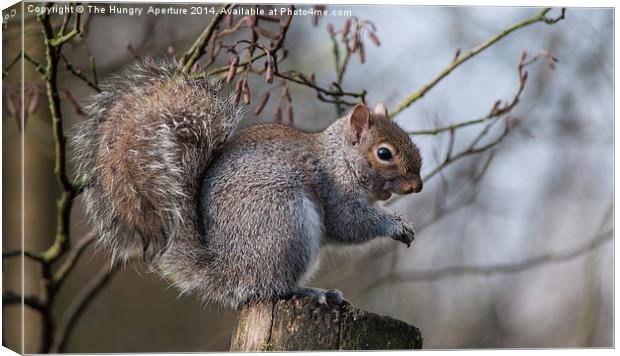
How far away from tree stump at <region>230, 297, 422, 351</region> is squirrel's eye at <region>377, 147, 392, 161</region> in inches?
21.3

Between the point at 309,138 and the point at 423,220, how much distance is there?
41.9 inches

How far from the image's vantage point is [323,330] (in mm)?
2271

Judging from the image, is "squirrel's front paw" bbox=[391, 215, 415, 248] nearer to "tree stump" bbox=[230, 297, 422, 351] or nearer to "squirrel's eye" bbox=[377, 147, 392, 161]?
"squirrel's eye" bbox=[377, 147, 392, 161]

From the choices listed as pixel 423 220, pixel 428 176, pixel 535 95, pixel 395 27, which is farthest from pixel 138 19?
pixel 535 95

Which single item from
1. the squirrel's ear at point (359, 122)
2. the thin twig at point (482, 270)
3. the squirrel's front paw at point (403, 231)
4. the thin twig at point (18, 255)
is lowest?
the thin twig at point (482, 270)

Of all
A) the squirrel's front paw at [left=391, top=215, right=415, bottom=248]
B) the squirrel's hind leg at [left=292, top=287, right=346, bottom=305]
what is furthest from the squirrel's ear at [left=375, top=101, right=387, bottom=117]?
the squirrel's hind leg at [left=292, top=287, right=346, bottom=305]

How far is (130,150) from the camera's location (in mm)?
2404

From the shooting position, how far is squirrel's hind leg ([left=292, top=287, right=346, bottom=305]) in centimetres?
235

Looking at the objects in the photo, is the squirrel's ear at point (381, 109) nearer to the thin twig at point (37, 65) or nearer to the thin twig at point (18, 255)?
the thin twig at point (37, 65)

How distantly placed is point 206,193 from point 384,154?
1.92 ft

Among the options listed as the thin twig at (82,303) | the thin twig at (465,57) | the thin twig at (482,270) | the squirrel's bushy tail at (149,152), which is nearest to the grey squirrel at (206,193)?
the squirrel's bushy tail at (149,152)

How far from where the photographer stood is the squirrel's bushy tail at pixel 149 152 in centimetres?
240

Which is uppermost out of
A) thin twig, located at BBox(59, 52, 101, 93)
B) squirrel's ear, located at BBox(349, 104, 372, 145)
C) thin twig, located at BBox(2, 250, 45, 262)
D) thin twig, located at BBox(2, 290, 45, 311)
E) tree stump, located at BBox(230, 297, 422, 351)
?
thin twig, located at BBox(59, 52, 101, 93)

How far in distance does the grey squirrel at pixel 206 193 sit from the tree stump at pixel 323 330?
0.36ft
